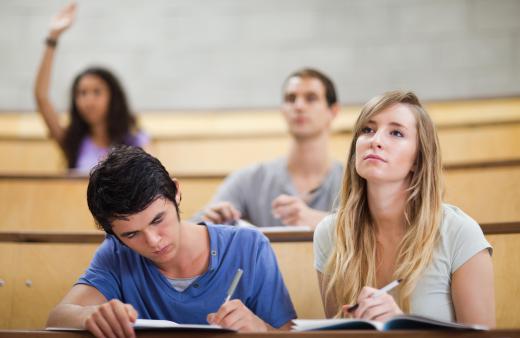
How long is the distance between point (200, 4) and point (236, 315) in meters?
1.82

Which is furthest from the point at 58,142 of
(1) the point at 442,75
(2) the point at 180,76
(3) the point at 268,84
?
(1) the point at 442,75

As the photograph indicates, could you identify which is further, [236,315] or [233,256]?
[233,256]

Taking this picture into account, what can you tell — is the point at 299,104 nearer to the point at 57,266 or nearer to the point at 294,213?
the point at 294,213

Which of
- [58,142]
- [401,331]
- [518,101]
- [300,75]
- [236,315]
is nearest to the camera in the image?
[401,331]

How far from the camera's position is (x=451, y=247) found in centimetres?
96

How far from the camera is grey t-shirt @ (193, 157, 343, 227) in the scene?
1589mm

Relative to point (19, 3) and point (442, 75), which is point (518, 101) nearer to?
point (442, 75)

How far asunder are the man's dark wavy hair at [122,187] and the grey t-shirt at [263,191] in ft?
2.06

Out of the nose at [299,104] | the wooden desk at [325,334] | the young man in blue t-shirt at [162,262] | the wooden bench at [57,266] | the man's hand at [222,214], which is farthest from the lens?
the nose at [299,104]

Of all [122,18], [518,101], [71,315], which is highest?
[122,18]

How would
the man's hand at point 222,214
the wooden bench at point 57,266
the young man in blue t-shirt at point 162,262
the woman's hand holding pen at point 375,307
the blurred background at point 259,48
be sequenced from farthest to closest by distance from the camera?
the blurred background at point 259,48 → the man's hand at point 222,214 → the wooden bench at point 57,266 → the young man in blue t-shirt at point 162,262 → the woman's hand holding pen at point 375,307

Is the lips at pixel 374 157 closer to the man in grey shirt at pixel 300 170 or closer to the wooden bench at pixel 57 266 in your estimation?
the wooden bench at pixel 57 266

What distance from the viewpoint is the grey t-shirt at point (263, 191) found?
1.59 meters

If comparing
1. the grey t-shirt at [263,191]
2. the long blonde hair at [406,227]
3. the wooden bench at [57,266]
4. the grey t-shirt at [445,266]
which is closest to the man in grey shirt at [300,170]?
the grey t-shirt at [263,191]
